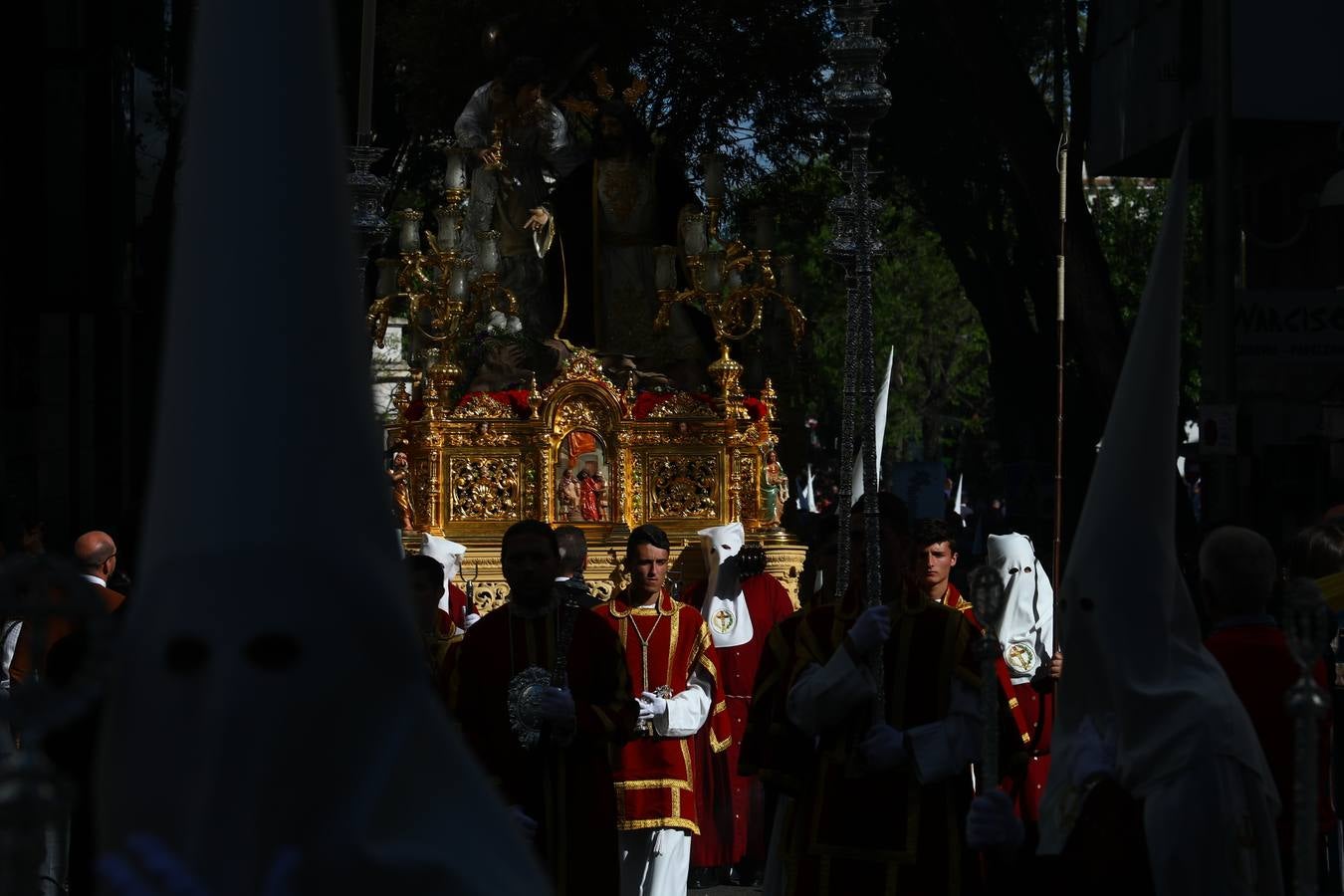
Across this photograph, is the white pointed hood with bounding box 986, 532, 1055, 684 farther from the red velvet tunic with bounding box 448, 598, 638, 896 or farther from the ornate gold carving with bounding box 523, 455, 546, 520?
the ornate gold carving with bounding box 523, 455, 546, 520

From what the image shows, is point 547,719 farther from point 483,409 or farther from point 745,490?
point 745,490

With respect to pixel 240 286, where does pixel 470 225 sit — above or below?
above

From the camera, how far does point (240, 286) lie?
3621 mm

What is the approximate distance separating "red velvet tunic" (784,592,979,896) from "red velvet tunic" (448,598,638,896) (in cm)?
68

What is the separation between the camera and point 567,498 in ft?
57.9

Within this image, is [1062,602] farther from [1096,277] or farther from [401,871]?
[1096,277]

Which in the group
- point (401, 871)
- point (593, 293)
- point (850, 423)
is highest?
point (593, 293)

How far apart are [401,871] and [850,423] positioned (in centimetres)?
478

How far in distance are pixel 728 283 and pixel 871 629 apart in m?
12.0

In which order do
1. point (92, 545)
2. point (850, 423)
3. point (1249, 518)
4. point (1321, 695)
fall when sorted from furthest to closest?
1. point (1249, 518)
2. point (92, 545)
3. point (850, 423)
4. point (1321, 695)

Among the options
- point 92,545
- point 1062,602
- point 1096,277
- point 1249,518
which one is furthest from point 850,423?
point 1096,277

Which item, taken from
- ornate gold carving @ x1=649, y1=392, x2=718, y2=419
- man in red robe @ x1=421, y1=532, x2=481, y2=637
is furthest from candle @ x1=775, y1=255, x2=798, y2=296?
man in red robe @ x1=421, y1=532, x2=481, y2=637

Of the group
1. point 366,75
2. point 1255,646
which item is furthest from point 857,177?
point 366,75

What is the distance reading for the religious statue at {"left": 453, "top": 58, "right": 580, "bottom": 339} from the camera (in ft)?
63.5
